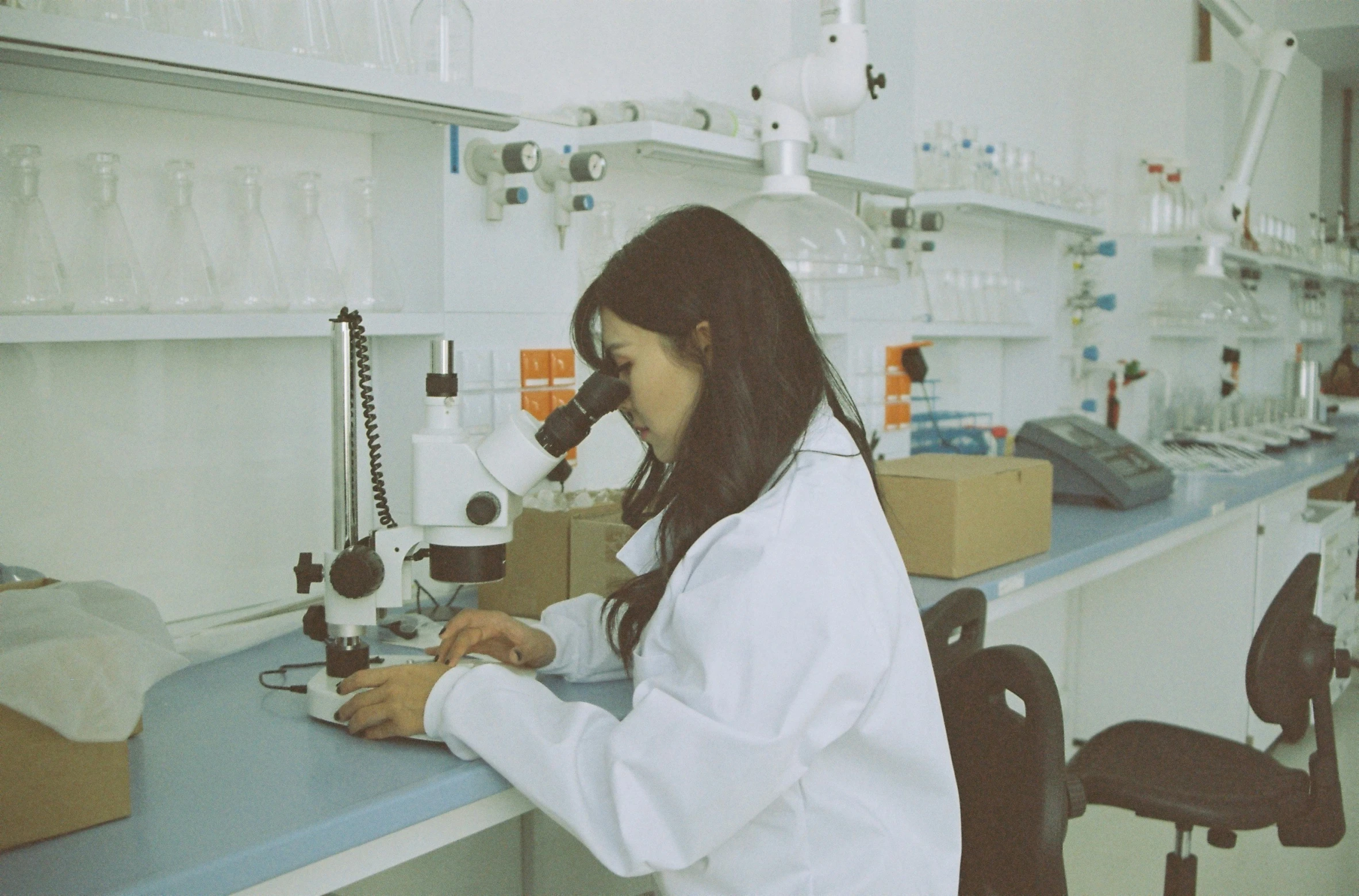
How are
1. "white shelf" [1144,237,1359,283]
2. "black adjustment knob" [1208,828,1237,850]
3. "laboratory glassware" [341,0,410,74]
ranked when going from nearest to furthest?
"laboratory glassware" [341,0,410,74], "black adjustment knob" [1208,828,1237,850], "white shelf" [1144,237,1359,283]

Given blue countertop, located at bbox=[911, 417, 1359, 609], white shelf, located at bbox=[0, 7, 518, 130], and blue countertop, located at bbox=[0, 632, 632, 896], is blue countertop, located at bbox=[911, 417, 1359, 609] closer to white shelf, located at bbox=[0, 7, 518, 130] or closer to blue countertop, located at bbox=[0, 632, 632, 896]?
blue countertop, located at bbox=[0, 632, 632, 896]

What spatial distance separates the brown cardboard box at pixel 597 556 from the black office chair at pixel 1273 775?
0.91 metres

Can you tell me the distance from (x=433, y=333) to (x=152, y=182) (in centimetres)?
50

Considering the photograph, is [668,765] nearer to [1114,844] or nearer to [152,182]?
[152,182]

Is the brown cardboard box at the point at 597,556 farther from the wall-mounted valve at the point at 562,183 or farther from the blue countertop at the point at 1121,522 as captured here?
→ the wall-mounted valve at the point at 562,183

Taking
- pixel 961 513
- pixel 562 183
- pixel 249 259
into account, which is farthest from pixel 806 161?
pixel 249 259

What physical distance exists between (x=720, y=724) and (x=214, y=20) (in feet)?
3.99

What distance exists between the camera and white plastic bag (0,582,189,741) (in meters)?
0.98

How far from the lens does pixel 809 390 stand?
1.33 meters

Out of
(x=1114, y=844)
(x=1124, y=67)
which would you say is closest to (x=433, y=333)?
(x=1114, y=844)

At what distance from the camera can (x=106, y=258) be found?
1.66 meters

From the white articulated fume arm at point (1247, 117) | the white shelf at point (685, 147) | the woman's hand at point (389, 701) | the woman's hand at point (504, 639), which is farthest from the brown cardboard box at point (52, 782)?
the white articulated fume arm at point (1247, 117)

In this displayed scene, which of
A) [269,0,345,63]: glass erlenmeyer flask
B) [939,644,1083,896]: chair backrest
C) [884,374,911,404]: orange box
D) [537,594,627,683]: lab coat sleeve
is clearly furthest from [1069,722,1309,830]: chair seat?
[269,0,345,63]: glass erlenmeyer flask

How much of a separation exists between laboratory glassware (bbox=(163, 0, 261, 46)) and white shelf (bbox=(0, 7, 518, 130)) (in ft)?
0.22
